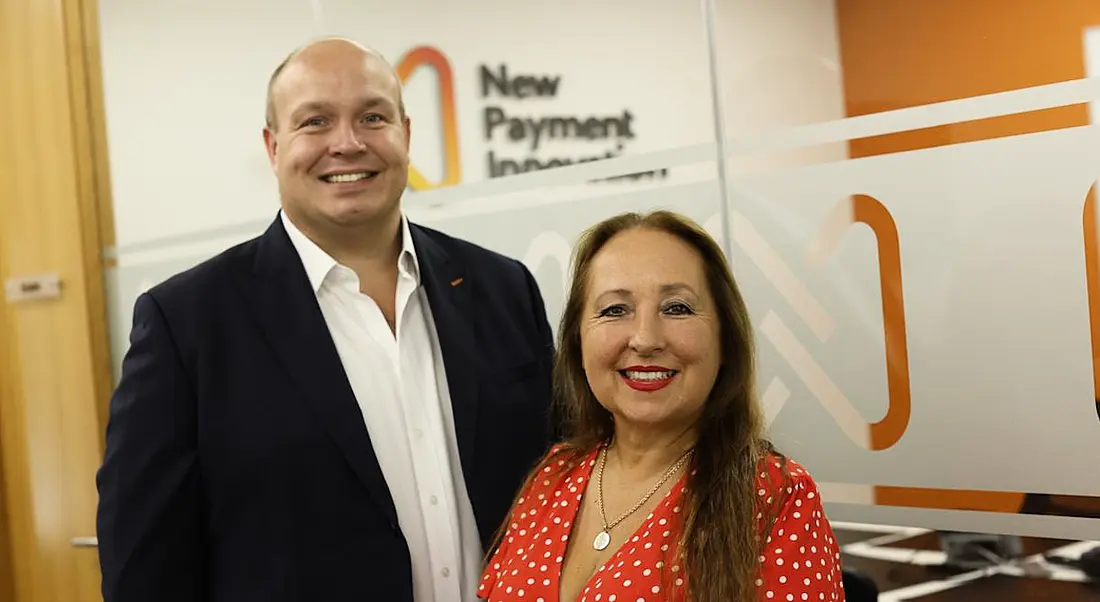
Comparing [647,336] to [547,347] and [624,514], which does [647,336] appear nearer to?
[624,514]

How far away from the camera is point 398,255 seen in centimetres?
224

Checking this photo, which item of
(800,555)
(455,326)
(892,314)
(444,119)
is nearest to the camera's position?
(800,555)

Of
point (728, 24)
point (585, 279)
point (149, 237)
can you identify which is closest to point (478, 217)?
point (728, 24)

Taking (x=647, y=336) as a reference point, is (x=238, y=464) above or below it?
below

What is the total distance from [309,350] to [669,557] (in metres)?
0.81

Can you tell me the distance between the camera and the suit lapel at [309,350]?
6.51ft

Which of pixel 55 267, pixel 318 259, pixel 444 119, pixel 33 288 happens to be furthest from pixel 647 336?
pixel 33 288

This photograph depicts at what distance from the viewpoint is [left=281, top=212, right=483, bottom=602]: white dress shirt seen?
2.07 metres

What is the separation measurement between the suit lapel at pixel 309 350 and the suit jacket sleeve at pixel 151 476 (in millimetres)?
183

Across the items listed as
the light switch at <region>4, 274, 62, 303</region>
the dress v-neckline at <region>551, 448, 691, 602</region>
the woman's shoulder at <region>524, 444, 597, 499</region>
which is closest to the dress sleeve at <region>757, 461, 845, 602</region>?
the dress v-neckline at <region>551, 448, 691, 602</region>

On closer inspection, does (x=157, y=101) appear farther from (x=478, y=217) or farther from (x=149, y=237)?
(x=478, y=217)

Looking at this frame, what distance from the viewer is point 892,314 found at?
2.09 m

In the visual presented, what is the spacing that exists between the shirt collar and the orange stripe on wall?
88 centimetres

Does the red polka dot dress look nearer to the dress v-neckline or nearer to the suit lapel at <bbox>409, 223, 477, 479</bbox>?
the dress v-neckline
